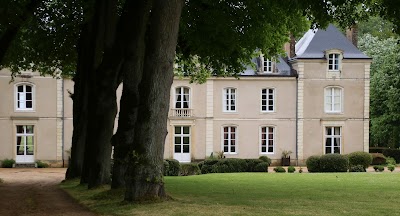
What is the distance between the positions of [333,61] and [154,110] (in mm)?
31891

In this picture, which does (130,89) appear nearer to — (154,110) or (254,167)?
(154,110)

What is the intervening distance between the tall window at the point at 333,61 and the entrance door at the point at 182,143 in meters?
10.6

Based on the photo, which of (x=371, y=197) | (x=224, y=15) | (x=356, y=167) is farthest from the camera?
(x=356, y=167)

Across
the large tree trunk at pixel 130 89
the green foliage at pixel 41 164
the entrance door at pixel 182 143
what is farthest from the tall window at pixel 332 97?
the large tree trunk at pixel 130 89

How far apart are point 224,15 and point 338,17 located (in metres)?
3.43

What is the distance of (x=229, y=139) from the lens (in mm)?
43188

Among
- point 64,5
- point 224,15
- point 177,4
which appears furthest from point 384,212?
point 64,5

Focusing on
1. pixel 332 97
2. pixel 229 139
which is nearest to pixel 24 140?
pixel 229 139

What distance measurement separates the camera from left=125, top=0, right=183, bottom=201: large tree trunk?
12.8m

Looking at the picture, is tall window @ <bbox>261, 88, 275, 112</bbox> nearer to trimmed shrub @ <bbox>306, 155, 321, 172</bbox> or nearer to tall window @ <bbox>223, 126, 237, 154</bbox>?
tall window @ <bbox>223, 126, 237, 154</bbox>

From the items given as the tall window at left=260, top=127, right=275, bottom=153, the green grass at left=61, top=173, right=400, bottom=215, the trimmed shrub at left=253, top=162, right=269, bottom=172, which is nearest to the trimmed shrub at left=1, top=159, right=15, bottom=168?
the trimmed shrub at left=253, top=162, right=269, bottom=172

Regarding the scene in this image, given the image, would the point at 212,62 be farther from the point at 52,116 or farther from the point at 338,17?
A: the point at 52,116

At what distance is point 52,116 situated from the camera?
41719mm

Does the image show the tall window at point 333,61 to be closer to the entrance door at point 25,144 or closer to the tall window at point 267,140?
the tall window at point 267,140
